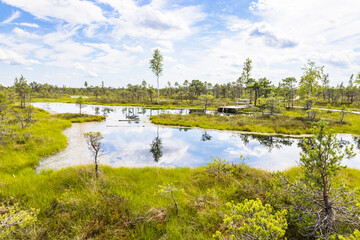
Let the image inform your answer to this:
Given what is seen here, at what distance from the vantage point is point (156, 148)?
16.4 meters

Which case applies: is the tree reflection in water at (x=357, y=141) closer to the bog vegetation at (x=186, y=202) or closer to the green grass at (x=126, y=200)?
the green grass at (x=126, y=200)

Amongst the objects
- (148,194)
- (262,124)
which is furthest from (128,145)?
(262,124)

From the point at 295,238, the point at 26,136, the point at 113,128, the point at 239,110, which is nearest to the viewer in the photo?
the point at 295,238

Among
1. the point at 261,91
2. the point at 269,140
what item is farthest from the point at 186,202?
the point at 261,91

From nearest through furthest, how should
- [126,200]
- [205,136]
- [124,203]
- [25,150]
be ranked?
1. [124,203]
2. [126,200]
3. [25,150]
4. [205,136]

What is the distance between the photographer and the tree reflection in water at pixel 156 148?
14.4 meters

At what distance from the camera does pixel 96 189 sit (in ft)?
24.0

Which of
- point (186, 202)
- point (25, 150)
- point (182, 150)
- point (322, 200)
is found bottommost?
point (182, 150)

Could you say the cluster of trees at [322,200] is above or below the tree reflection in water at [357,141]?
above

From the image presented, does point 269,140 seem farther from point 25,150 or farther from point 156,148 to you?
point 25,150

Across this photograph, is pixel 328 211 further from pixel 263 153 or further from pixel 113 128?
pixel 113 128

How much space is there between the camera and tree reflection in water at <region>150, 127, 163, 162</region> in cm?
1438

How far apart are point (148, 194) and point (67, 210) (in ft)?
9.99

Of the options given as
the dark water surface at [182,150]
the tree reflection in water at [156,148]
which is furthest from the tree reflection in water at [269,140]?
the tree reflection in water at [156,148]
